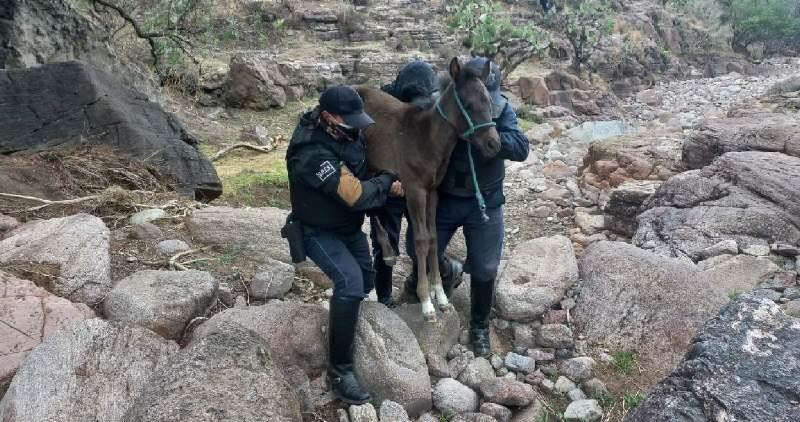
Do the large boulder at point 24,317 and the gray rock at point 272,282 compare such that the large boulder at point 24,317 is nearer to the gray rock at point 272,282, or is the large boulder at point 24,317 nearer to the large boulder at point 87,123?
the gray rock at point 272,282

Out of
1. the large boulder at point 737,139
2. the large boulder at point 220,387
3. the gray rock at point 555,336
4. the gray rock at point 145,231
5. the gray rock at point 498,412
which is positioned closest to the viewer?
the large boulder at point 220,387

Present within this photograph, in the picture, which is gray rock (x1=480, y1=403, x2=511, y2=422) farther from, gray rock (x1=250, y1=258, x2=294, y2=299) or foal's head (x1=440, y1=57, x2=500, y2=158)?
gray rock (x1=250, y1=258, x2=294, y2=299)

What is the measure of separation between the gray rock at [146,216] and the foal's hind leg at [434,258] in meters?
3.34

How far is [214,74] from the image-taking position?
55.3 ft

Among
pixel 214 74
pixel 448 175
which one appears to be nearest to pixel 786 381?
pixel 448 175

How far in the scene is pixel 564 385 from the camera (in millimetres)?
4156

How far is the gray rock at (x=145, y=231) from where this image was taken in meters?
5.81

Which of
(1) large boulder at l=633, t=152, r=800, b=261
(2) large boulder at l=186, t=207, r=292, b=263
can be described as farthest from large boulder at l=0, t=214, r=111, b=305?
(1) large boulder at l=633, t=152, r=800, b=261

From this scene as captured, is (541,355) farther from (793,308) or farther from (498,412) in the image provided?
(793,308)

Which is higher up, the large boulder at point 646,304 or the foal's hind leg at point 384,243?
the foal's hind leg at point 384,243

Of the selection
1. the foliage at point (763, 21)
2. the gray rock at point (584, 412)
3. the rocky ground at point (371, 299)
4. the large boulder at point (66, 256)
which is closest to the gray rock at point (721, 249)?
the rocky ground at point (371, 299)

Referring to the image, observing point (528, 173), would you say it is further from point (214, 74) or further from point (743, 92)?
point (743, 92)

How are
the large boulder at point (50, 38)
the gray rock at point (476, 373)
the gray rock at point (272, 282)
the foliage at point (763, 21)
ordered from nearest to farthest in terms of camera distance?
the gray rock at point (476, 373), the gray rock at point (272, 282), the large boulder at point (50, 38), the foliage at point (763, 21)

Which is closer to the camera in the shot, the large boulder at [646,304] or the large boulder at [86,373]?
the large boulder at [86,373]
